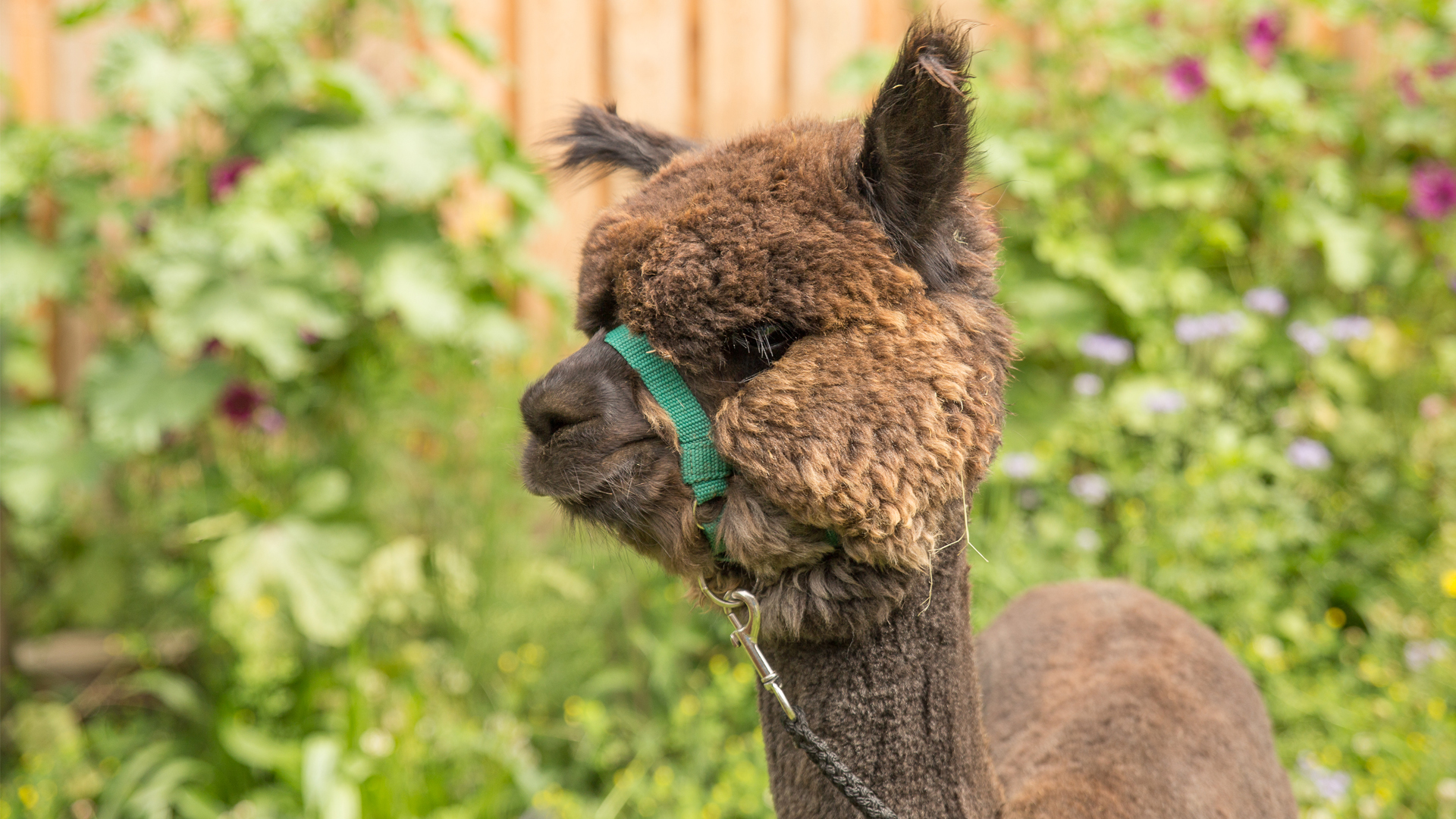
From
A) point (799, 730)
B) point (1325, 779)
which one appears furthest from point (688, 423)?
point (1325, 779)

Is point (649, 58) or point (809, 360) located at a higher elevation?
point (809, 360)

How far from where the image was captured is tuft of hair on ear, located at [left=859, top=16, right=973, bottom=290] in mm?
1093

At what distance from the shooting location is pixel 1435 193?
387 cm

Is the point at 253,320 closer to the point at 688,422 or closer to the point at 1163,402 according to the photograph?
the point at 688,422

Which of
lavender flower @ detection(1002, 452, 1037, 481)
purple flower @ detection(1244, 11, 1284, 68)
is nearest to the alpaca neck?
lavender flower @ detection(1002, 452, 1037, 481)

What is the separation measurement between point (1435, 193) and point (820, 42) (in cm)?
257

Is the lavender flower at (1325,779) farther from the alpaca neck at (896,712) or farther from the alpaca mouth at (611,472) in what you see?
the alpaca mouth at (611,472)

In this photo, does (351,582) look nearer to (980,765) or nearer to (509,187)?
(509,187)

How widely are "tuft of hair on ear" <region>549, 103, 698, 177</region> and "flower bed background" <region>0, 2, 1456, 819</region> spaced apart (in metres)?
1.50

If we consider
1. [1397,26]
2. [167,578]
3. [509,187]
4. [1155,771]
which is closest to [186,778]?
[167,578]

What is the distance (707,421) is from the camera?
122 centimetres

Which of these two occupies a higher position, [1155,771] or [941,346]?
[941,346]

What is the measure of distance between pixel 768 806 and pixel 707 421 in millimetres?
1785

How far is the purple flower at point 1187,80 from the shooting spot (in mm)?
3939
